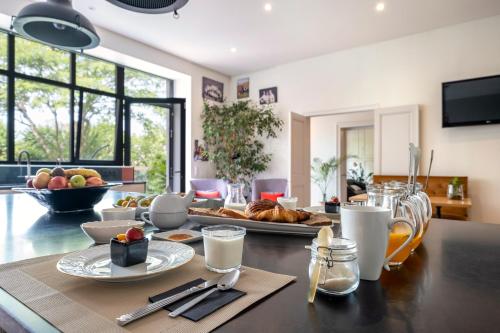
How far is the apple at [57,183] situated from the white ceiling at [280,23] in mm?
2752

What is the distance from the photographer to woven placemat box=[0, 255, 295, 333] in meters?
0.43

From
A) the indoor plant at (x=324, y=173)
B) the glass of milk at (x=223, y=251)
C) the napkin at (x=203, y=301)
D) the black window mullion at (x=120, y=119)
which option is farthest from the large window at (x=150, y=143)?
the napkin at (x=203, y=301)

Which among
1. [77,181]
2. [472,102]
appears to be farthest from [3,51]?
[472,102]

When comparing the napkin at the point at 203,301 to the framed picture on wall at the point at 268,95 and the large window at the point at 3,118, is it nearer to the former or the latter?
the large window at the point at 3,118

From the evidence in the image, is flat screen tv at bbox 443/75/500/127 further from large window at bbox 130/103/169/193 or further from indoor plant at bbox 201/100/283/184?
large window at bbox 130/103/169/193

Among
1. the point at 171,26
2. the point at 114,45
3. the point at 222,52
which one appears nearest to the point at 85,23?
the point at 171,26

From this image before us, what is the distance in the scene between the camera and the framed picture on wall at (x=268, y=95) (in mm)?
5527

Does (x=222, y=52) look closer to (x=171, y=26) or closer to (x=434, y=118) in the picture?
(x=171, y=26)

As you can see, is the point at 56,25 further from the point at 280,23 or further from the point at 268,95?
the point at 268,95

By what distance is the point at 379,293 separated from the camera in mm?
547

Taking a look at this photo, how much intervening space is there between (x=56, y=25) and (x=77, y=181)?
1008 mm

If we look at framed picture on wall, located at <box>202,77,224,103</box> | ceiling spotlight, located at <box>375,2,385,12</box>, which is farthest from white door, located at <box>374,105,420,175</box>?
framed picture on wall, located at <box>202,77,224,103</box>

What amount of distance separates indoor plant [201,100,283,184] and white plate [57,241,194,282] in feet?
14.8

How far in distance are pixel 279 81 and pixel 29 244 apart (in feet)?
16.8
